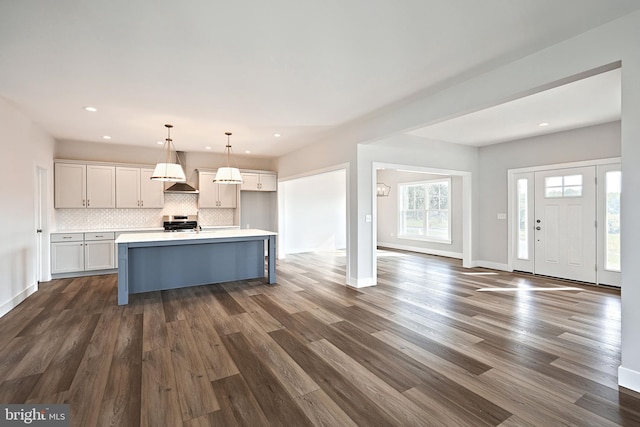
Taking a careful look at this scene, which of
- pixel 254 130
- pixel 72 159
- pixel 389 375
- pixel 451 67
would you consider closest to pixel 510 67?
pixel 451 67

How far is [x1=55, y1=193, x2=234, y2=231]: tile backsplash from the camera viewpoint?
6.11 m

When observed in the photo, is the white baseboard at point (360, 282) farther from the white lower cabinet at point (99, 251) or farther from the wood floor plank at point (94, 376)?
the white lower cabinet at point (99, 251)

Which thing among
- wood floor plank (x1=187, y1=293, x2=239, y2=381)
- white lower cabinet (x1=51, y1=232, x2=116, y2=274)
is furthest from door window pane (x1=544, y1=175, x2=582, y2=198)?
white lower cabinet (x1=51, y1=232, x2=116, y2=274)

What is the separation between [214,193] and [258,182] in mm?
1118

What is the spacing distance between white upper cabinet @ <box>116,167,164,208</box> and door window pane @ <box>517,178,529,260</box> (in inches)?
294

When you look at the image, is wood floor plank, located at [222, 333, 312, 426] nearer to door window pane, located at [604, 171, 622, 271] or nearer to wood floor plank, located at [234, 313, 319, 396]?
wood floor plank, located at [234, 313, 319, 396]

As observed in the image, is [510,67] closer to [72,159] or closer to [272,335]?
[272,335]

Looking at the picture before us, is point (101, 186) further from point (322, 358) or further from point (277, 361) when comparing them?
point (322, 358)

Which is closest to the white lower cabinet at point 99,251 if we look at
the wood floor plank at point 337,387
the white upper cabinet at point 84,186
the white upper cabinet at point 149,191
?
the white upper cabinet at point 84,186

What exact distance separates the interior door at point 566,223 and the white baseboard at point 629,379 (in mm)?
3824

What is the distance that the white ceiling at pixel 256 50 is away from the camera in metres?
2.10

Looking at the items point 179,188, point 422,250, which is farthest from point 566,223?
point 179,188

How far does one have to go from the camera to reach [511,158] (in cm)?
624

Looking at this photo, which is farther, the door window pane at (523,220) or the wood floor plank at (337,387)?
the door window pane at (523,220)
